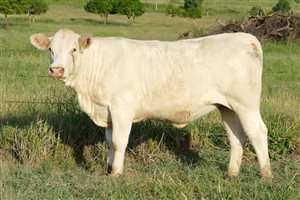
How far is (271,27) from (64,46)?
18.7 metres

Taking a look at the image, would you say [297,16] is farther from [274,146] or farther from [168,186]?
[168,186]

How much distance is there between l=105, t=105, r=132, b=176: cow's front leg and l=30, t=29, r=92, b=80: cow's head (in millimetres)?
714

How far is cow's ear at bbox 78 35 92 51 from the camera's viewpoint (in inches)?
256

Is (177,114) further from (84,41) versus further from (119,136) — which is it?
(84,41)

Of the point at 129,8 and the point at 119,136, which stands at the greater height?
the point at 119,136

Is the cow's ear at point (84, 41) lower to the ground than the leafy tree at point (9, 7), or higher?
higher

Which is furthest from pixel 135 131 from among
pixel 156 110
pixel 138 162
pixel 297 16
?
pixel 297 16

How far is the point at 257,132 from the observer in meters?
6.71

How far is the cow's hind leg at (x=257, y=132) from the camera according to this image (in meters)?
6.64

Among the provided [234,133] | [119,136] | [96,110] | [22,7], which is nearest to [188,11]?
[22,7]

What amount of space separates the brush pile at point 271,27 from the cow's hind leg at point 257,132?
17.4 metres

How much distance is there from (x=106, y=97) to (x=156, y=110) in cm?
58

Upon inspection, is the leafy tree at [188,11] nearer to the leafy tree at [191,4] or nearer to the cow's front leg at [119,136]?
the leafy tree at [191,4]

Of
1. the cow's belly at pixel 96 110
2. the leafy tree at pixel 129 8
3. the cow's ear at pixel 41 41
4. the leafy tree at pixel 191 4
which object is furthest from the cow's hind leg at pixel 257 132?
the leafy tree at pixel 191 4
